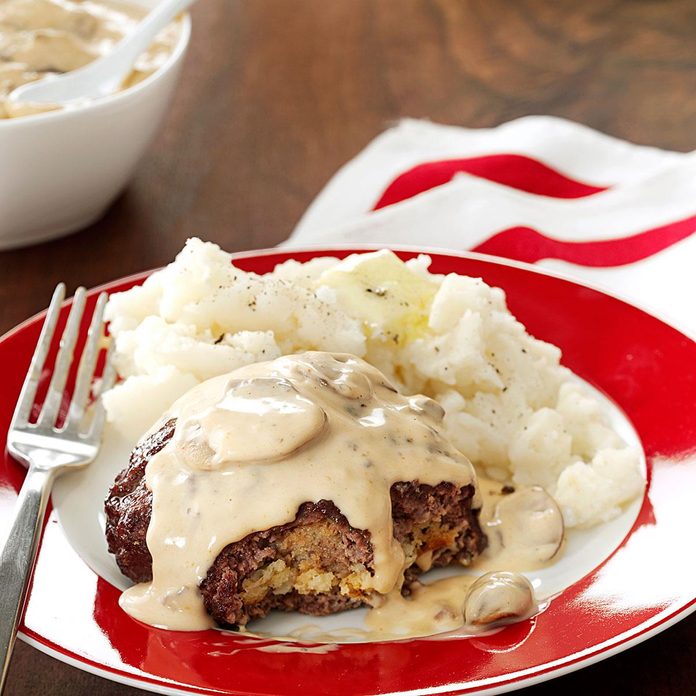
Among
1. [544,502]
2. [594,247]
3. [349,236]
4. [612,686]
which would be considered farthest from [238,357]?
[594,247]

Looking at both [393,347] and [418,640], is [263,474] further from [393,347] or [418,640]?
[393,347]

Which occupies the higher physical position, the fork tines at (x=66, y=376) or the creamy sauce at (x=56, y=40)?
the creamy sauce at (x=56, y=40)

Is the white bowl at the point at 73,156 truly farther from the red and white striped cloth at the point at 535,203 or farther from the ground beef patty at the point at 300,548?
the ground beef patty at the point at 300,548

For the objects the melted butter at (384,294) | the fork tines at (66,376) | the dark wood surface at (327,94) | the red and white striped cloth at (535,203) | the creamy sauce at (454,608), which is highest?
the melted butter at (384,294)

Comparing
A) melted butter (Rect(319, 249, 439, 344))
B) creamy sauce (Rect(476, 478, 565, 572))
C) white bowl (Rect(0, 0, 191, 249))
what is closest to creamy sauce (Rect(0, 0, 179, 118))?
Result: white bowl (Rect(0, 0, 191, 249))

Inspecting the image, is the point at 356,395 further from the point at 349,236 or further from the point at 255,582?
the point at 349,236

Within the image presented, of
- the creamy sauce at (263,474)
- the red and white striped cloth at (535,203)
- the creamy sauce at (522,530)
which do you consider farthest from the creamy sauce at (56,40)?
the creamy sauce at (522,530)

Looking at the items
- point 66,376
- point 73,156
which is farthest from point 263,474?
point 73,156

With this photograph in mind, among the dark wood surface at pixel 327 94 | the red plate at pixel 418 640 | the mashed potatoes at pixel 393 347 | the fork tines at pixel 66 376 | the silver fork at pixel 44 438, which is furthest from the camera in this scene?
the dark wood surface at pixel 327 94
